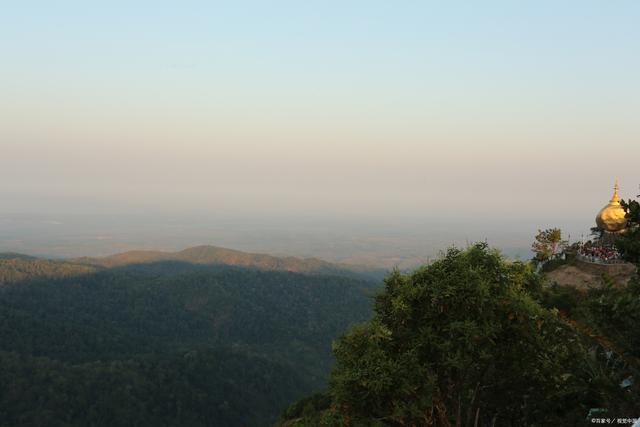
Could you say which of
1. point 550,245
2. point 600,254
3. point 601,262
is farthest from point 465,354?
point 550,245

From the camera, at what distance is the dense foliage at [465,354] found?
1549 cm

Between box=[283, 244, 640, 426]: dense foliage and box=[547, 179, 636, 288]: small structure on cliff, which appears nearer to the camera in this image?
box=[283, 244, 640, 426]: dense foliage

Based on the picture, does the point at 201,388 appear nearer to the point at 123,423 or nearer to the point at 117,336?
the point at 123,423

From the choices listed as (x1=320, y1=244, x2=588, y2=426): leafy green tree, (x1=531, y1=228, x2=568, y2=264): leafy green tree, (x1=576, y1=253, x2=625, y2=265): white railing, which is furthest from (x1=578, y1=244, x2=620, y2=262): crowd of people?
(x1=320, y1=244, x2=588, y2=426): leafy green tree

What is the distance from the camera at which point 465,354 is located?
1580cm

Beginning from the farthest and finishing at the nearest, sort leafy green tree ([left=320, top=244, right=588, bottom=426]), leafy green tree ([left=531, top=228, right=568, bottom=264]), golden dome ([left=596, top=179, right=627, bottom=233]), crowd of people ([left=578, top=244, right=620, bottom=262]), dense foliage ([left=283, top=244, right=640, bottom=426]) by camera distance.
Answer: leafy green tree ([left=531, top=228, right=568, bottom=264]) < golden dome ([left=596, top=179, right=627, bottom=233]) < crowd of people ([left=578, top=244, right=620, bottom=262]) < leafy green tree ([left=320, top=244, right=588, bottom=426]) < dense foliage ([left=283, top=244, right=640, bottom=426])

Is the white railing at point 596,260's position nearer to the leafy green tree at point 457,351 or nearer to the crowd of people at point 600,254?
the crowd of people at point 600,254

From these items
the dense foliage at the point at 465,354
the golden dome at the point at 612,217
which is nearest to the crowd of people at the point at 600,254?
the golden dome at the point at 612,217

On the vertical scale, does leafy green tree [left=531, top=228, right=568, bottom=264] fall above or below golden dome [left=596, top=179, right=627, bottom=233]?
below

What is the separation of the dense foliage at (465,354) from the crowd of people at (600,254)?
29.9m

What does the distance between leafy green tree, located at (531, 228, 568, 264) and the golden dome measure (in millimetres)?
7170

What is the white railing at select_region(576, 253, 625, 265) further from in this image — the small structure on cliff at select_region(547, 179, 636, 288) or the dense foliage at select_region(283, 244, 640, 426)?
the dense foliage at select_region(283, 244, 640, 426)

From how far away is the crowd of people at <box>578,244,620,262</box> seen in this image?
42.3 metres

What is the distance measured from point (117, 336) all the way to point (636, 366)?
209 meters
